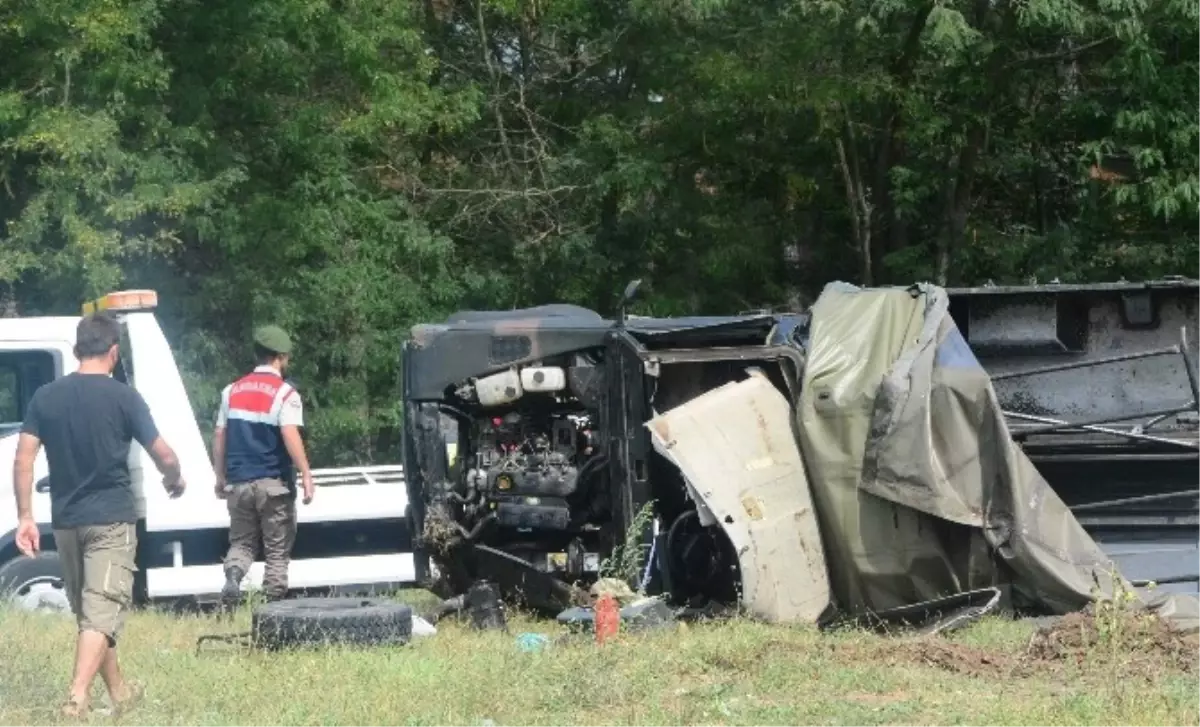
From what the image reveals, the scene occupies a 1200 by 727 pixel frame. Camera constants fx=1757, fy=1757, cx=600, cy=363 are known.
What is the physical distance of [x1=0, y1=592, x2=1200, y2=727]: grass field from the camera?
6.51 metres

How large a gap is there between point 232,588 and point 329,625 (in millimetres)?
1674

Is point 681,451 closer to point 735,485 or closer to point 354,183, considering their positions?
point 735,485

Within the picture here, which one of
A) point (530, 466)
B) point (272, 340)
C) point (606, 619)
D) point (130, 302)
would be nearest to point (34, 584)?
point (130, 302)

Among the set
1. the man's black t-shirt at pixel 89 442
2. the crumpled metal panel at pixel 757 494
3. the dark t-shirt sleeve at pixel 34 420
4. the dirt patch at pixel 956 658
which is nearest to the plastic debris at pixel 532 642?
the crumpled metal panel at pixel 757 494

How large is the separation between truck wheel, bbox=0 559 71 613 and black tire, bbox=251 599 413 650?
2162mm

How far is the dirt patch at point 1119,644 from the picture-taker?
7379 mm

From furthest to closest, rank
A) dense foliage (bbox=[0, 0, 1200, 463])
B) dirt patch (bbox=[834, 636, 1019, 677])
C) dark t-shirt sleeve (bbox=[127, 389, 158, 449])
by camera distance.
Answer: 1. dense foliage (bbox=[0, 0, 1200, 463])
2. dirt patch (bbox=[834, 636, 1019, 677])
3. dark t-shirt sleeve (bbox=[127, 389, 158, 449])

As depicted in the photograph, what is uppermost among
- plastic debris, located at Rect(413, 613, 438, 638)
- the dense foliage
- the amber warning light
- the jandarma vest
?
the dense foliage

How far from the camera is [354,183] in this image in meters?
17.5

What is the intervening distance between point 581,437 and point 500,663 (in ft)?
6.83

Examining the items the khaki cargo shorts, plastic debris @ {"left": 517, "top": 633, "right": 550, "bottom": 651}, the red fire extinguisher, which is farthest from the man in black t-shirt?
the red fire extinguisher

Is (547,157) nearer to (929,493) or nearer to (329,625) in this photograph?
(929,493)

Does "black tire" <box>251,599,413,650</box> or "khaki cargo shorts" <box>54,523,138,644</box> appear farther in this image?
"black tire" <box>251,599,413,650</box>

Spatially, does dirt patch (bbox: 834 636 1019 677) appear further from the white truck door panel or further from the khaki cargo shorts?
the white truck door panel
